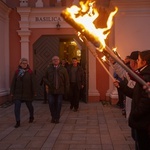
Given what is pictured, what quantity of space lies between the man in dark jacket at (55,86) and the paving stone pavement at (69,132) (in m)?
0.36

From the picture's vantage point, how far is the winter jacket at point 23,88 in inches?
337

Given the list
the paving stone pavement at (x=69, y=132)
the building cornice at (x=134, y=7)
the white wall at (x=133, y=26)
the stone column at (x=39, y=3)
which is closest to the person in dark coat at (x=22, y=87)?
the paving stone pavement at (x=69, y=132)

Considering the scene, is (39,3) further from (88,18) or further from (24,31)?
(88,18)

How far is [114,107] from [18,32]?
16.8 ft

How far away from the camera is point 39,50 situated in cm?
1437

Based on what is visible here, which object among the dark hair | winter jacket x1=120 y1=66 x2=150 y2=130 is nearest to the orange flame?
the dark hair

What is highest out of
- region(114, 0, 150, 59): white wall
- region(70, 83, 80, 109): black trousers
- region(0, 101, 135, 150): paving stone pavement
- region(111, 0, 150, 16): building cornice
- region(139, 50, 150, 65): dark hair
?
region(111, 0, 150, 16): building cornice

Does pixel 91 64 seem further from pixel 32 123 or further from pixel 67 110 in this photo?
pixel 32 123

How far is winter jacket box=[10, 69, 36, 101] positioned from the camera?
8561mm

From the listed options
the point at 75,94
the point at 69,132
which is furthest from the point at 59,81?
the point at 75,94

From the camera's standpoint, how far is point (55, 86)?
897 centimetres

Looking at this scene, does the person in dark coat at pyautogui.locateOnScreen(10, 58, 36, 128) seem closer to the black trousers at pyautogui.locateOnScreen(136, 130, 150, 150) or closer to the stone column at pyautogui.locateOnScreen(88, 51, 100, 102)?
the black trousers at pyautogui.locateOnScreen(136, 130, 150, 150)

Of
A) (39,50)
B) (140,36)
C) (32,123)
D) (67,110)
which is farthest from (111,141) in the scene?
(39,50)

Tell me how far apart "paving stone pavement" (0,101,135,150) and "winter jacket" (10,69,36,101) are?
2.42 ft
